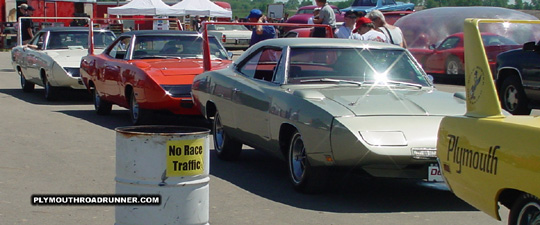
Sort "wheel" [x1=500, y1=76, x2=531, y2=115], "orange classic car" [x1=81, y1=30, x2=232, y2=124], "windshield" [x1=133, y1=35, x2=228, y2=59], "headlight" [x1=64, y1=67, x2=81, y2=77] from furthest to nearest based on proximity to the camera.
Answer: "headlight" [x1=64, y1=67, x2=81, y2=77] → "wheel" [x1=500, y1=76, x2=531, y2=115] → "windshield" [x1=133, y1=35, x2=228, y2=59] → "orange classic car" [x1=81, y1=30, x2=232, y2=124]

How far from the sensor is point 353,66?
8.37m

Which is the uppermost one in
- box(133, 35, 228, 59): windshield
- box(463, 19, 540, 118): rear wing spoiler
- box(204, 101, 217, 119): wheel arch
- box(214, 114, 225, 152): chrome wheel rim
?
box(463, 19, 540, 118): rear wing spoiler

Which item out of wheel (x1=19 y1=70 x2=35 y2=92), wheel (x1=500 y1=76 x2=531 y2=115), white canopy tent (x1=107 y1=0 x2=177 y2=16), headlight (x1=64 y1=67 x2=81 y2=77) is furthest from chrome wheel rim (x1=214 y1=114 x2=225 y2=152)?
white canopy tent (x1=107 y1=0 x2=177 y2=16)

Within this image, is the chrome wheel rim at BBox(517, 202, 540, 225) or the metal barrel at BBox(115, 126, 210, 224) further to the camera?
the metal barrel at BBox(115, 126, 210, 224)

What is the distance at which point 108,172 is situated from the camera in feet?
27.3

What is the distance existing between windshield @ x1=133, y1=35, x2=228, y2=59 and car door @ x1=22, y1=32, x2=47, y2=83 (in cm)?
368

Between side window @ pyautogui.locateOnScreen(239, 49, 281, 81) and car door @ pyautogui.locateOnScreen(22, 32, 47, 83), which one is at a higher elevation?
side window @ pyautogui.locateOnScreen(239, 49, 281, 81)

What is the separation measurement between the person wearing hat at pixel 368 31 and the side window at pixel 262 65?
242 cm

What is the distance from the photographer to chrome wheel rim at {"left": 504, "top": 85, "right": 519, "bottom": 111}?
554 inches

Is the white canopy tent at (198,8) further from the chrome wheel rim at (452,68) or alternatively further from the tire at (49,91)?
the tire at (49,91)

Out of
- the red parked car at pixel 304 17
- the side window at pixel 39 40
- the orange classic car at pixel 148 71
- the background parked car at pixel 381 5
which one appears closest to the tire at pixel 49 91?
the side window at pixel 39 40

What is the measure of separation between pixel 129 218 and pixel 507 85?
10390mm

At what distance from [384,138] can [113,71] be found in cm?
657

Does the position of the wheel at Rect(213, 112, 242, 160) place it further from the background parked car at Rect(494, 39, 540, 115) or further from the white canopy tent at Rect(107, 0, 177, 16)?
the white canopy tent at Rect(107, 0, 177, 16)
